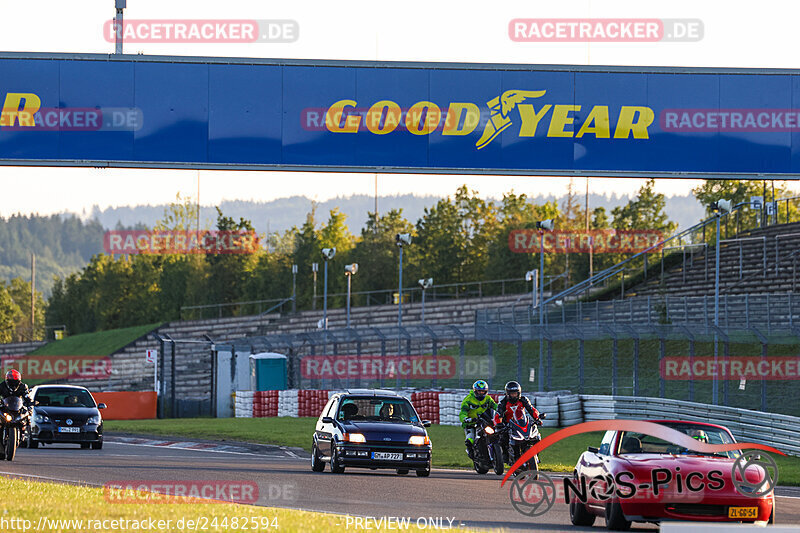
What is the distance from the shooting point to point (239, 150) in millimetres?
23000

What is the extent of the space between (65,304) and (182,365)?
73.0 m

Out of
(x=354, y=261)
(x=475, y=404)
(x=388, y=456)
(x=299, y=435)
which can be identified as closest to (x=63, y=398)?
(x=299, y=435)

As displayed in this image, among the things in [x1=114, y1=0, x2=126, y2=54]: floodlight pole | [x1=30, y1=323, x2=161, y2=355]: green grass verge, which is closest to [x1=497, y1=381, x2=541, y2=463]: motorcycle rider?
[x1=114, y1=0, x2=126, y2=54]: floodlight pole

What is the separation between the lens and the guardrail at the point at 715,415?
992 inches

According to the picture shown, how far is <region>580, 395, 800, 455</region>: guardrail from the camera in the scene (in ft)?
82.7

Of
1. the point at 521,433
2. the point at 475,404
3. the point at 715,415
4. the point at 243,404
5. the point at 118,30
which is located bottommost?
the point at 243,404

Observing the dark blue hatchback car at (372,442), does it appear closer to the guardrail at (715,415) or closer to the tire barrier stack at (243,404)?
the guardrail at (715,415)

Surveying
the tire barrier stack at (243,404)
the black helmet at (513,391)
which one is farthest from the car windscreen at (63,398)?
the tire barrier stack at (243,404)

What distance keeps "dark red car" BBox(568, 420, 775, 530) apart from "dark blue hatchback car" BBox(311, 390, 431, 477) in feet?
24.3

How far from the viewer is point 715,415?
2722 cm

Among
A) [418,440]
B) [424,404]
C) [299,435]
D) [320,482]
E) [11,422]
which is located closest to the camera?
[320,482]

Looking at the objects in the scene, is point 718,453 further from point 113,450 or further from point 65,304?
point 65,304

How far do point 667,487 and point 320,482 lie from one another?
758 centimetres

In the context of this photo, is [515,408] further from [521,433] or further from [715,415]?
[715,415]
